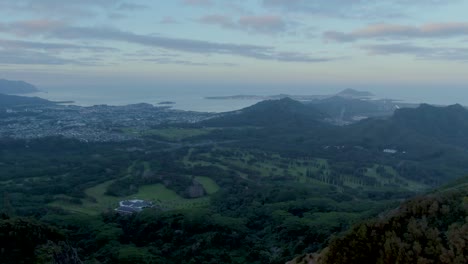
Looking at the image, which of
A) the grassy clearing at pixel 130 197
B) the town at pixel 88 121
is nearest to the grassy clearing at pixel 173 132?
the town at pixel 88 121

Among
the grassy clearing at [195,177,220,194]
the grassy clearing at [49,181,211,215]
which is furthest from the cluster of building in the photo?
the grassy clearing at [195,177,220,194]

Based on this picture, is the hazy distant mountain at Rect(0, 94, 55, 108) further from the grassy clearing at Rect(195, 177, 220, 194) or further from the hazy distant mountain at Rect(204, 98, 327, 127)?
the grassy clearing at Rect(195, 177, 220, 194)

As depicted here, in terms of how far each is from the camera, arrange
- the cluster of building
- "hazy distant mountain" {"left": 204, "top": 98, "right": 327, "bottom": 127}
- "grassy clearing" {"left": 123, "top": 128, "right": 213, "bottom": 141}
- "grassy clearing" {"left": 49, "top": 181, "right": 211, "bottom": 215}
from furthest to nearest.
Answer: "hazy distant mountain" {"left": 204, "top": 98, "right": 327, "bottom": 127}, "grassy clearing" {"left": 123, "top": 128, "right": 213, "bottom": 141}, "grassy clearing" {"left": 49, "top": 181, "right": 211, "bottom": 215}, the cluster of building

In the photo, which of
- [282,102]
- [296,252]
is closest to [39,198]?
[296,252]

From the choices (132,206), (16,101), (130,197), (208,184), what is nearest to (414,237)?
(132,206)

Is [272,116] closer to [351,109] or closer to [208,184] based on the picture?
[351,109]

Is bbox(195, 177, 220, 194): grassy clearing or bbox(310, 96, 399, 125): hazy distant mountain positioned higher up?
bbox(310, 96, 399, 125): hazy distant mountain

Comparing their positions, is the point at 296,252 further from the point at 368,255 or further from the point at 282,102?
the point at 282,102

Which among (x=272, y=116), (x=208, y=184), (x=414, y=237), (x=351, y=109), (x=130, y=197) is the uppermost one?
(x=414, y=237)
